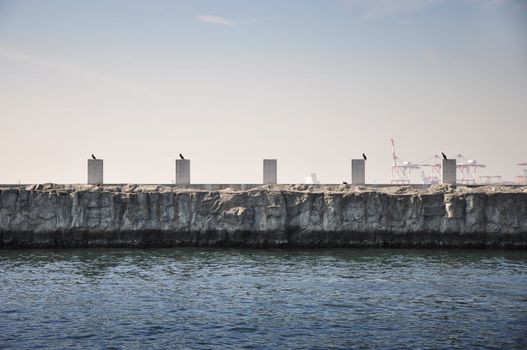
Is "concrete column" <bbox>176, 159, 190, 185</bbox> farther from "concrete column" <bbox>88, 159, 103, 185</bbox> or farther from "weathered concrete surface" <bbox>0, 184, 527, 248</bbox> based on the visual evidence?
"concrete column" <bbox>88, 159, 103, 185</bbox>

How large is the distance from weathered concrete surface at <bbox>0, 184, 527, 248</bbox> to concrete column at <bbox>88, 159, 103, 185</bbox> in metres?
4.81

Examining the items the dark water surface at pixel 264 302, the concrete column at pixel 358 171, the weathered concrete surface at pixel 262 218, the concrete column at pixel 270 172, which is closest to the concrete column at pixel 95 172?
the weathered concrete surface at pixel 262 218

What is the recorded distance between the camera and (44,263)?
35.1 metres

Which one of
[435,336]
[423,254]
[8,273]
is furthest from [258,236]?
[435,336]

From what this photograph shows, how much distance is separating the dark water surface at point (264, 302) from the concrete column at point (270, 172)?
14.7 metres

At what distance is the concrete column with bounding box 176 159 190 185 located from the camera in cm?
5072

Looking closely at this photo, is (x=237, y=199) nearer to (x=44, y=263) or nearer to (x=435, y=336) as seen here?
(x=44, y=263)

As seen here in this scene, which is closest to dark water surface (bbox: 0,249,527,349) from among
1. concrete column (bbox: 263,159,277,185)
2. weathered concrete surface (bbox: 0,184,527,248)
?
weathered concrete surface (bbox: 0,184,527,248)

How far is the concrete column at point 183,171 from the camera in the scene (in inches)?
1997

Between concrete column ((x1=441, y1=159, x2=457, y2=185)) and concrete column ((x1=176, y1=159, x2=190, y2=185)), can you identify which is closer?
concrete column ((x1=441, y1=159, x2=457, y2=185))

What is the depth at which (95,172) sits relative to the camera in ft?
166

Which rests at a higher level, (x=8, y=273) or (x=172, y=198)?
(x=172, y=198)

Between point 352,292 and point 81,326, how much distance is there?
38.7 ft

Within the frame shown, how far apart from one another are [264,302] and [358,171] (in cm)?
2903
